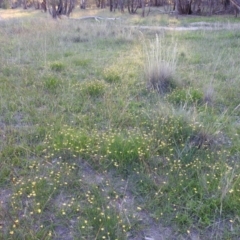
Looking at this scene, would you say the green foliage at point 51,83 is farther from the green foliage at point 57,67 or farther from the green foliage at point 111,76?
the green foliage at point 57,67

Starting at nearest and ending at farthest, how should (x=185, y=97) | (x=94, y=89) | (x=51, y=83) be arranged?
(x=185, y=97), (x=94, y=89), (x=51, y=83)

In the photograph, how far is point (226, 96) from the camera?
16.5ft

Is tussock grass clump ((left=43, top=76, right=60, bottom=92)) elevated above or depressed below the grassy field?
above

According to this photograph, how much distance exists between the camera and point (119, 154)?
10.8 ft

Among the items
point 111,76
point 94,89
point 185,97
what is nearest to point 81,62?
point 111,76

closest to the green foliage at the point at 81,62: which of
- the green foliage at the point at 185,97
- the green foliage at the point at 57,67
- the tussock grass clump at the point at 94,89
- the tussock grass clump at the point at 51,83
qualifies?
the green foliage at the point at 57,67

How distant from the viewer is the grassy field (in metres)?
2.58

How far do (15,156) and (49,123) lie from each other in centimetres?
74

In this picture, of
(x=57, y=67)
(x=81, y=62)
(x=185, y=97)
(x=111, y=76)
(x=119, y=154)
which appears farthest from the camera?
(x=81, y=62)

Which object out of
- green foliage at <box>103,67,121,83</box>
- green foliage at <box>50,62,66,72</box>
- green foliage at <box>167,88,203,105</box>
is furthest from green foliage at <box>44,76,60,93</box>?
green foliage at <box>167,88,203,105</box>

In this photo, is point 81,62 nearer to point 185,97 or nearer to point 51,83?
point 51,83

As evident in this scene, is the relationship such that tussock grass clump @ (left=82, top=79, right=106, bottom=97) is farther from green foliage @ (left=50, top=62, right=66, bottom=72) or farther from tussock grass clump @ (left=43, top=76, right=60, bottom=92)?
green foliage @ (left=50, top=62, right=66, bottom=72)

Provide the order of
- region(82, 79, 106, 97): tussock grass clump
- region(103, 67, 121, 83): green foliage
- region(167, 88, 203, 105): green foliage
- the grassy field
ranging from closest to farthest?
1. the grassy field
2. region(167, 88, 203, 105): green foliage
3. region(82, 79, 106, 97): tussock grass clump
4. region(103, 67, 121, 83): green foliage

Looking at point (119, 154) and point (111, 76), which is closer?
point (119, 154)
